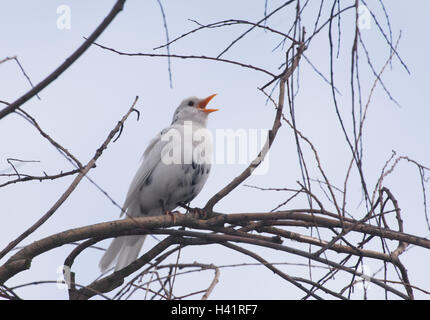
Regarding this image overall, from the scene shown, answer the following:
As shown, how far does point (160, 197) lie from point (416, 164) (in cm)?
247

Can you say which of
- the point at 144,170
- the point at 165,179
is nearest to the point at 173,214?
the point at 165,179

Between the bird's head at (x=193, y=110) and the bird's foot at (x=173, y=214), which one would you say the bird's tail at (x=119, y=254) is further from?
the bird's head at (x=193, y=110)

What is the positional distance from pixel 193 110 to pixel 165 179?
44.4 inches

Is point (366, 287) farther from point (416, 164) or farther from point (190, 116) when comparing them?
point (190, 116)

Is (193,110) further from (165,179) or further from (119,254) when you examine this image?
(119,254)

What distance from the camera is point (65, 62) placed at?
172cm

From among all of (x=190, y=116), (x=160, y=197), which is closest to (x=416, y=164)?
(x=160, y=197)

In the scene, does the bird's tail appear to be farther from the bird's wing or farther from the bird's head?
the bird's head

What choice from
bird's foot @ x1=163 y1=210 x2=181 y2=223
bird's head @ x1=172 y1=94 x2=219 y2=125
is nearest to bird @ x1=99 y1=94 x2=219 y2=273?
bird's foot @ x1=163 y1=210 x2=181 y2=223

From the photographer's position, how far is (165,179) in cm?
486

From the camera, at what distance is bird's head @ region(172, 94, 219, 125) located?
5.72 meters

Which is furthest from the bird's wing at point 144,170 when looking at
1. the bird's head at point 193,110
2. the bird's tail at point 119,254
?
the bird's head at point 193,110

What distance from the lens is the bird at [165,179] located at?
15.6 feet

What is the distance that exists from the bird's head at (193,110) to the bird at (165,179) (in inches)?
16.1
